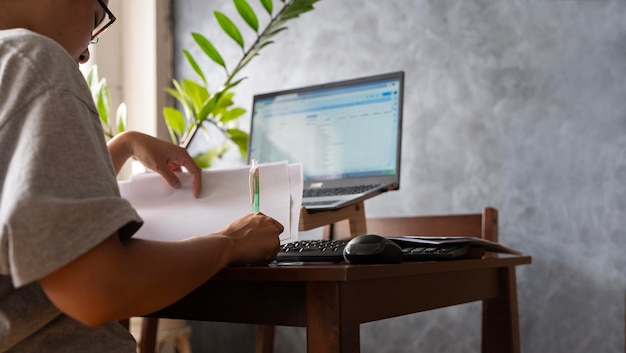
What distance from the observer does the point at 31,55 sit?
0.73 m

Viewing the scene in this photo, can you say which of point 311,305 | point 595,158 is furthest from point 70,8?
point 595,158

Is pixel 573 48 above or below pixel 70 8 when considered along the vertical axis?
above

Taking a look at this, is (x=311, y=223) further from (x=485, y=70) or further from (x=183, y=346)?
(x=183, y=346)

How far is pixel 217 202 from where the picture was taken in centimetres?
124

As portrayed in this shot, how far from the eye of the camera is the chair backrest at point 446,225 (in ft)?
5.97

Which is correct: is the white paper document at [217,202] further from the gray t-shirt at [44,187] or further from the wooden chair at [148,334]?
the wooden chair at [148,334]

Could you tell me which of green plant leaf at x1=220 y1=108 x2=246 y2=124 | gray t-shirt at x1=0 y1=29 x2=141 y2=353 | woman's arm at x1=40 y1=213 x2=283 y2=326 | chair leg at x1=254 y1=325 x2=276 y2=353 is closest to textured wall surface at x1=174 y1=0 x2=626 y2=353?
chair leg at x1=254 y1=325 x2=276 y2=353

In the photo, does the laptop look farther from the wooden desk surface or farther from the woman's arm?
the woman's arm

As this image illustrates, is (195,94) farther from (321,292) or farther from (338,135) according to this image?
(321,292)

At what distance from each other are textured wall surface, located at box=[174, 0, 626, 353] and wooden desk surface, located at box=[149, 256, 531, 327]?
1.15 meters

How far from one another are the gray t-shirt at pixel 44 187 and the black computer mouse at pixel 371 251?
32cm

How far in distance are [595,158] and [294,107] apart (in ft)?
3.03

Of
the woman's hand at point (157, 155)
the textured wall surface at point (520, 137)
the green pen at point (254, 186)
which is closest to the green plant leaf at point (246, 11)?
the textured wall surface at point (520, 137)

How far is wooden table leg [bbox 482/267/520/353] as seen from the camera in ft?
4.39
